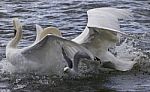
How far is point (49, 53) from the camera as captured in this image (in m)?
9.73

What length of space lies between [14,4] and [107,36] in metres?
6.51

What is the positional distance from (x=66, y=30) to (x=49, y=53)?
3.16 m

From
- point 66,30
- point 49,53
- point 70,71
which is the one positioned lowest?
point 70,71

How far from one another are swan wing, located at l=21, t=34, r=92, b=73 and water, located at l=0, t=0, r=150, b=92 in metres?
0.22

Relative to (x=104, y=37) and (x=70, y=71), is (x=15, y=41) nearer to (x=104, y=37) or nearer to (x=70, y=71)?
(x=70, y=71)

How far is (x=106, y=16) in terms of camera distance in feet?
31.4

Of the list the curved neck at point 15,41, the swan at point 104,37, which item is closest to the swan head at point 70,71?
the swan at point 104,37

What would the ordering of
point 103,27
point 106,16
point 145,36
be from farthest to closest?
point 145,36, point 106,16, point 103,27

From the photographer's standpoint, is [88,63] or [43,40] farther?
[88,63]

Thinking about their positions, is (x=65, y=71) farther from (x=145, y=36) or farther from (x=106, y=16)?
(x=145, y=36)

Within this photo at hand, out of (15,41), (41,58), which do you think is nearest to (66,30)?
(15,41)

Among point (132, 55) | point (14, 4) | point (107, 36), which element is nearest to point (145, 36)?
point (132, 55)

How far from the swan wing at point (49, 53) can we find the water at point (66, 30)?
0.73 feet

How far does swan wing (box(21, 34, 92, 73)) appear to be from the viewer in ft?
30.6
